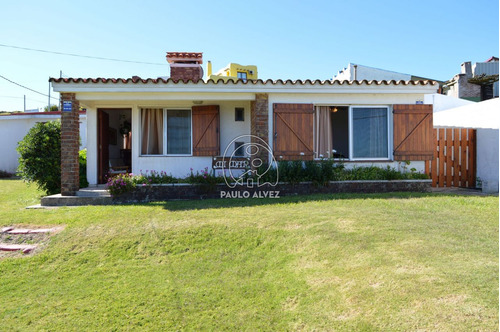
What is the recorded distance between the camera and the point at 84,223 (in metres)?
5.97

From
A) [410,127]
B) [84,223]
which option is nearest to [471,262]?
[84,223]

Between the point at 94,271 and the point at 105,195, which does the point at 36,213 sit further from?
the point at 94,271

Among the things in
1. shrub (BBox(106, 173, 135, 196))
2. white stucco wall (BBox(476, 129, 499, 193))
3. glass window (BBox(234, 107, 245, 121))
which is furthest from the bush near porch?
glass window (BBox(234, 107, 245, 121))

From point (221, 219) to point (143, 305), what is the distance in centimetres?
247

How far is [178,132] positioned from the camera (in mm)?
9836

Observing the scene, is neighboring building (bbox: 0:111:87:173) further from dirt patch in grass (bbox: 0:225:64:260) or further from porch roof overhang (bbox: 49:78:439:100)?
dirt patch in grass (bbox: 0:225:64:260)

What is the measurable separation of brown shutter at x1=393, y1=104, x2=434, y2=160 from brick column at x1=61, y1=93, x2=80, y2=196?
8194 millimetres

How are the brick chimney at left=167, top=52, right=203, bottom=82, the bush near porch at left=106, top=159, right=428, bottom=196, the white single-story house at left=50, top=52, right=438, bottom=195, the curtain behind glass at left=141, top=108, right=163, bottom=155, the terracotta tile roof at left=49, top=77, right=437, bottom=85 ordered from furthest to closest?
the brick chimney at left=167, top=52, right=203, bottom=82
the curtain behind glass at left=141, top=108, right=163, bottom=155
the white single-story house at left=50, top=52, right=438, bottom=195
the terracotta tile roof at left=49, top=77, right=437, bottom=85
the bush near porch at left=106, top=159, right=428, bottom=196

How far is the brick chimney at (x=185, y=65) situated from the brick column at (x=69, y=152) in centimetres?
360

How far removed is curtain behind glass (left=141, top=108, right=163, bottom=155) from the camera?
9.77 m

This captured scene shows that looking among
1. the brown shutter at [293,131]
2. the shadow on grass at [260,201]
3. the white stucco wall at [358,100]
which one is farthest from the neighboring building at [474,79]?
the shadow on grass at [260,201]

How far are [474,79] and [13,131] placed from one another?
27537mm

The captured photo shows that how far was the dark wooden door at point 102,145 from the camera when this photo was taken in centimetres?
983

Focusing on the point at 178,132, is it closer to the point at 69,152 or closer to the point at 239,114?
the point at 239,114
